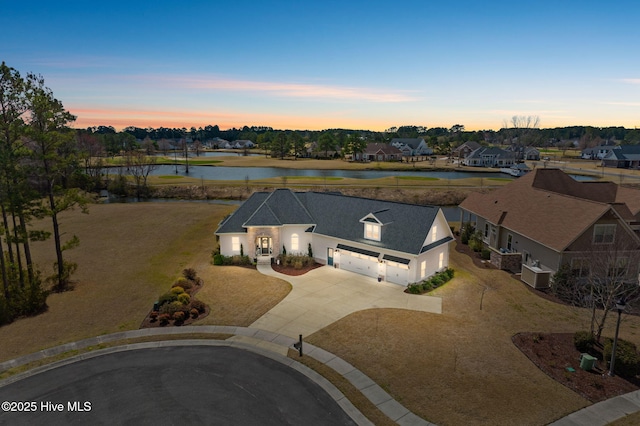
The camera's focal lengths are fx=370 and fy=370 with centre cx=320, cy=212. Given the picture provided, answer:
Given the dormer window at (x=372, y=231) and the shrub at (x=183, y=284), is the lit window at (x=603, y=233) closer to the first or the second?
the dormer window at (x=372, y=231)

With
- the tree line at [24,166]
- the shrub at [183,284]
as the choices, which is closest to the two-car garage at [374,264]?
the shrub at [183,284]

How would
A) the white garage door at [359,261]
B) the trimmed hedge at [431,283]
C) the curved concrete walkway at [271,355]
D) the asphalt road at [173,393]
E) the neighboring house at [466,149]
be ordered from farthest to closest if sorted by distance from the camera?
the neighboring house at [466,149] < the white garage door at [359,261] < the trimmed hedge at [431,283] < the curved concrete walkway at [271,355] < the asphalt road at [173,393]

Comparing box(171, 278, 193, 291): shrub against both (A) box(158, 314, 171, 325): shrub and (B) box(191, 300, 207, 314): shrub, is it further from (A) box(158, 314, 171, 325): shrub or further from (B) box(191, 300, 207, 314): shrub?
(A) box(158, 314, 171, 325): shrub

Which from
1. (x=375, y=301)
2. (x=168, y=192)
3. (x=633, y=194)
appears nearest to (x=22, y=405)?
(x=375, y=301)

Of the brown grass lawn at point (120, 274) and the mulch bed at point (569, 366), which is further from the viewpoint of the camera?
the brown grass lawn at point (120, 274)

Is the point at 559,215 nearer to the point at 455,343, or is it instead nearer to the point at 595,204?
the point at 595,204

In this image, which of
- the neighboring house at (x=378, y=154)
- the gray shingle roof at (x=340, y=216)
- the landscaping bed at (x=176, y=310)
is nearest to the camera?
the landscaping bed at (x=176, y=310)

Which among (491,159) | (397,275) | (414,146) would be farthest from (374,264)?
(414,146)

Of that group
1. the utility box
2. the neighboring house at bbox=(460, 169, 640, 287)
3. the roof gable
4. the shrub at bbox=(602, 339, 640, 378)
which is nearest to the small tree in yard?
the neighboring house at bbox=(460, 169, 640, 287)

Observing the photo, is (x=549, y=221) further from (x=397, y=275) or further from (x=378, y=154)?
(x=378, y=154)
